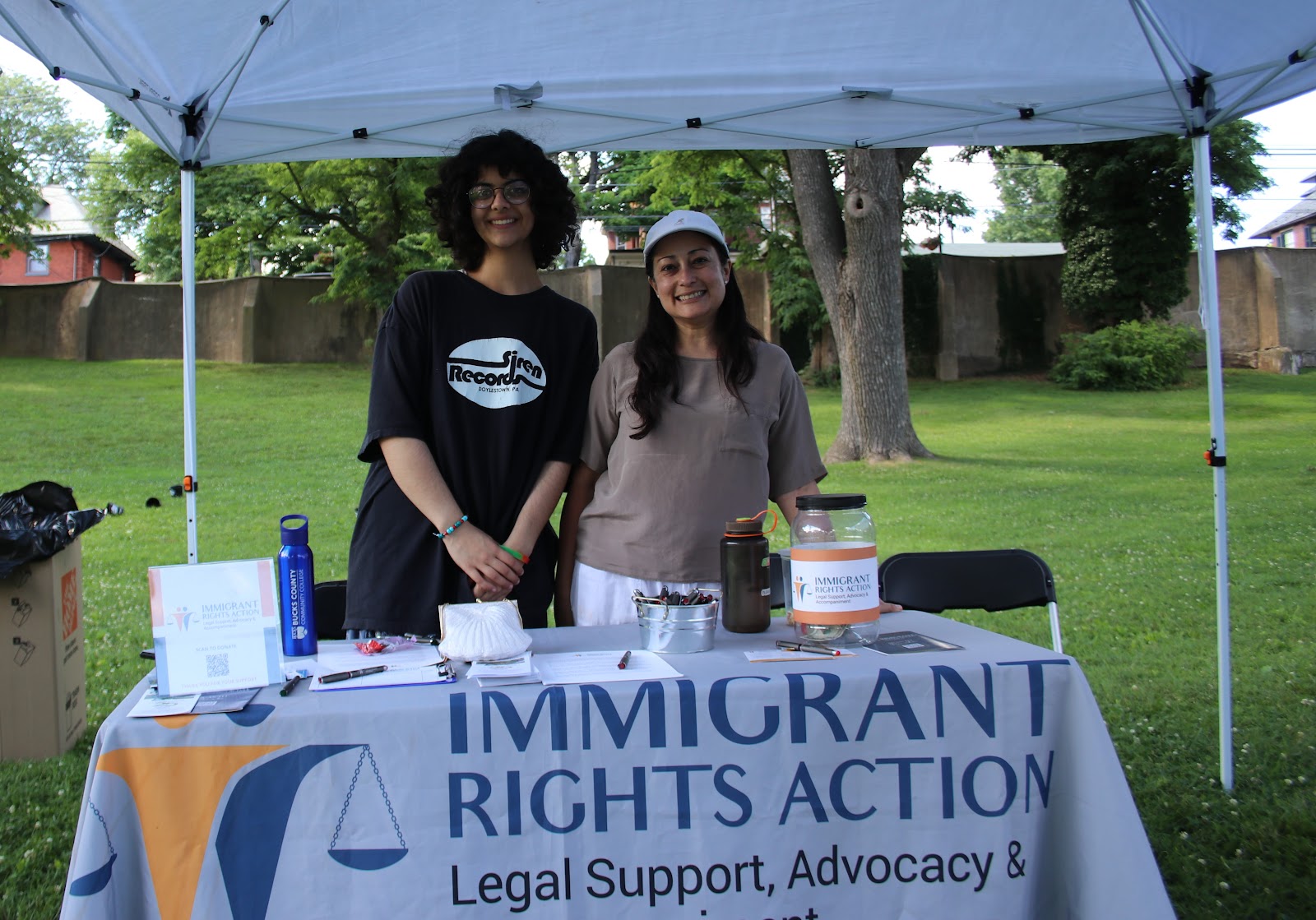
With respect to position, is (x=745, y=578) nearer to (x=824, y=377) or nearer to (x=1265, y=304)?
(x=824, y=377)

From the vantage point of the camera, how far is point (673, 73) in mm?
3201

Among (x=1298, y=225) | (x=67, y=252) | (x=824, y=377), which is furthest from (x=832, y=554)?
(x=1298, y=225)

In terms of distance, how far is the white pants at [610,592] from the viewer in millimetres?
2309

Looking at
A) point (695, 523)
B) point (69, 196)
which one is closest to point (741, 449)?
point (695, 523)

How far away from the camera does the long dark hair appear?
2.32m

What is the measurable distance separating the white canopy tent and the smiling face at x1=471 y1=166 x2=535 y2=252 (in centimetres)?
77

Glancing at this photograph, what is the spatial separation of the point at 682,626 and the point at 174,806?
884 mm

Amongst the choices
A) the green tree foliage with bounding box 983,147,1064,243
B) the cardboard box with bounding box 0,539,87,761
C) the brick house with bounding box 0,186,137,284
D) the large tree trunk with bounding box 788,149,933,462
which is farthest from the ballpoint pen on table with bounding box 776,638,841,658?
the green tree foliage with bounding box 983,147,1064,243

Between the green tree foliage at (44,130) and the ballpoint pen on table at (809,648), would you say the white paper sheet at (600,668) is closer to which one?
the ballpoint pen on table at (809,648)

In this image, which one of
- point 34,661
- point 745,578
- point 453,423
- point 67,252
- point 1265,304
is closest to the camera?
point 745,578

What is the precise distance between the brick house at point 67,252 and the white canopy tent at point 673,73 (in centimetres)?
3651

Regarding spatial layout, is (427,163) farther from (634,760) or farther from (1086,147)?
(634,760)

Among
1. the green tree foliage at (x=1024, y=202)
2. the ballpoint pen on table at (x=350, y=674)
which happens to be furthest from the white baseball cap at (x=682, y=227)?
the green tree foliage at (x=1024, y=202)

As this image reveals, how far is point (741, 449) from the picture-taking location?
7.64 ft
